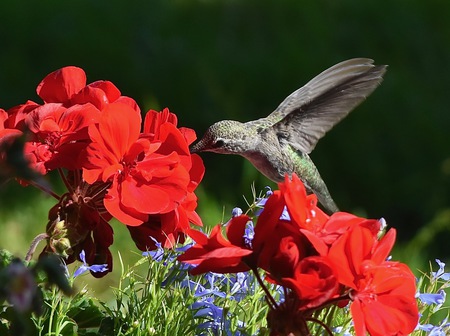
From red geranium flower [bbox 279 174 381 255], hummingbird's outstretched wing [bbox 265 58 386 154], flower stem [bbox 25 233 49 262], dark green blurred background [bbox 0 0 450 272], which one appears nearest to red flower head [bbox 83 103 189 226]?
flower stem [bbox 25 233 49 262]

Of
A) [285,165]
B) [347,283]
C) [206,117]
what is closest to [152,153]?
[347,283]

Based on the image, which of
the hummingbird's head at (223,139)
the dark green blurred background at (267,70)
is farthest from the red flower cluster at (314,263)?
the dark green blurred background at (267,70)

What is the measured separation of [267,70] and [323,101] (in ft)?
8.71

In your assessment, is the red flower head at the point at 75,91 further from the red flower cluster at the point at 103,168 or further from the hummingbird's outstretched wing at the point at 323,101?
the hummingbird's outstretched wing at the point at 323,101

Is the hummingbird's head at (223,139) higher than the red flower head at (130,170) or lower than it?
lower

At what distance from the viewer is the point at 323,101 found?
103 inches

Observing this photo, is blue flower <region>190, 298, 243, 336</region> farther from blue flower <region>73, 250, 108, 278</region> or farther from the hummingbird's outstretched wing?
the hummingbird's outstretched wing

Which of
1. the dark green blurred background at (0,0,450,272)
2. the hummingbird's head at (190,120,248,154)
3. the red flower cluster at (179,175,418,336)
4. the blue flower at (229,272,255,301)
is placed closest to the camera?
the red flower cluster at (179,175,418,336)

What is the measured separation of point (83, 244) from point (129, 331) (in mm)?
192

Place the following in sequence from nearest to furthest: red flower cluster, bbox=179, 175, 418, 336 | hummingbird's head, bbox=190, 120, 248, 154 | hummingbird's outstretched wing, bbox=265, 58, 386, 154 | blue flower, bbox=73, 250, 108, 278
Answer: red flower cluster, bbox=179, 175, 418, 336, blue flower, bbox=73, 250, 108, 278, hummingbird's head, bbox=190, 120, 248, 154, hummingbird's outstretched wing, bbox=265, 58, 386, 154

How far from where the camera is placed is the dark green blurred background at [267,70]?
446 cm

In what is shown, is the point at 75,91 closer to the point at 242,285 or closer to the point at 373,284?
the point at 242,285

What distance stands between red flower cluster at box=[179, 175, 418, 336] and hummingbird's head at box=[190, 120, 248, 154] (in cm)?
105

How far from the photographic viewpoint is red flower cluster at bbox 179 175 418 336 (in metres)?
1.22
